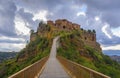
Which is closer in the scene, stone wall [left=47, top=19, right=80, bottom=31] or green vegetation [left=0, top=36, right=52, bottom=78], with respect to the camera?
green vegetation [left=0, top=36, right=52, bottom=78]

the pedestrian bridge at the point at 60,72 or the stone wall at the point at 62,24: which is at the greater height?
the stone wall at the point at 62,24

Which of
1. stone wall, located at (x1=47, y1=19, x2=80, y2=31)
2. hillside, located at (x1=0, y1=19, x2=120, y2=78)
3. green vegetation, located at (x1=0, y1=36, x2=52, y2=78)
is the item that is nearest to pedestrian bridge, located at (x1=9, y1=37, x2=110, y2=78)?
hillside, located at (x1=0, y1=19, x2=120, y2=78)

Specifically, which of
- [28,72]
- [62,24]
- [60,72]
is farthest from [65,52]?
[28,72]

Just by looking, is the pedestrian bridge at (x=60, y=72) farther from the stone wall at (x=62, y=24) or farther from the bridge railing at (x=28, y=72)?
the stone wall at (x=62, y=24)

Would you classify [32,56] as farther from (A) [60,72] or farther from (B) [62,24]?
(A) [60,72]

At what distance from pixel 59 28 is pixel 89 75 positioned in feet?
540

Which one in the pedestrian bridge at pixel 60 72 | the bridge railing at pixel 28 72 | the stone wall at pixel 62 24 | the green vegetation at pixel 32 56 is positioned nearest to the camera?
the bridge railing at pixel 28 72

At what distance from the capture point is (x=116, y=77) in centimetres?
10238

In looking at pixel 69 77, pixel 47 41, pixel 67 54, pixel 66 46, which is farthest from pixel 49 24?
pixel 69 77

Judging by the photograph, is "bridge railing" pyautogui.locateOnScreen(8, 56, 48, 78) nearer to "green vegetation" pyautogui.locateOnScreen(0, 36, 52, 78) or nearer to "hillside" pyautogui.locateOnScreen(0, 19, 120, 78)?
"hillside" pyautogui.locateOnScreen(0, 19, 120, 78)

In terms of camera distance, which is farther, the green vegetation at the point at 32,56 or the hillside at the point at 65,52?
the green vegetation at the point at 32,56

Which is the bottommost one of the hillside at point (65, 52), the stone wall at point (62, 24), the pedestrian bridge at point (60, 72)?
the pedestrian bridge at point (60, 72)

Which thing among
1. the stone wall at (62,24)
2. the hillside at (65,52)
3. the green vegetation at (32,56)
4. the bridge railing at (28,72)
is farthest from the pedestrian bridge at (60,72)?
the stone wall at (62,24)

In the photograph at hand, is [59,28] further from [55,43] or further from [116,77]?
[116,77]
